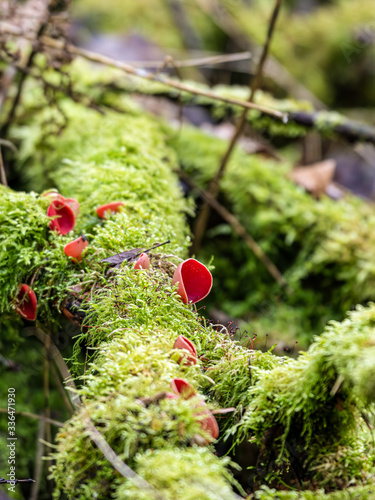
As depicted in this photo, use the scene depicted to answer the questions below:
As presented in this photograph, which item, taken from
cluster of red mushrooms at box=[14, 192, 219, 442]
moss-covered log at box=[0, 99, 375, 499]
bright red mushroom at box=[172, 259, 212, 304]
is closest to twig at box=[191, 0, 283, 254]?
cluster of red mushrooms at box=[14, 192, 219, 442]

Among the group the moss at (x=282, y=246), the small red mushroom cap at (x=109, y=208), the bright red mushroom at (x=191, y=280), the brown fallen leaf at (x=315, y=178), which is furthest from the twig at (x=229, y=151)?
the bright red mushroom at (x=191, y=280)

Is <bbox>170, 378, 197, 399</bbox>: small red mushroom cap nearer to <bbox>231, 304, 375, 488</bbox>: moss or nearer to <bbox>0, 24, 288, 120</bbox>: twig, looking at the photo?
<bbox>231, 304, 375, 488</bbox>: moss

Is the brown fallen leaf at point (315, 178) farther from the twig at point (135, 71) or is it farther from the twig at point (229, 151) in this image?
the twig at point (135, 71)

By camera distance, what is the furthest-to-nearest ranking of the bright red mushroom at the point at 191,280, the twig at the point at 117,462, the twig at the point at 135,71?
1. the twig at the point at 135,71
2. the bright red mushroom at the point at 191,280
3. the twig at the point at 117,462

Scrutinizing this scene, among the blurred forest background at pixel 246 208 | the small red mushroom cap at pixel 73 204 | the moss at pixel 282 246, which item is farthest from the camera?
the moss at pixel 282 246

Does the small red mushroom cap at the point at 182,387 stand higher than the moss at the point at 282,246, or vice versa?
the small red mushroom cap at the point at 182,387

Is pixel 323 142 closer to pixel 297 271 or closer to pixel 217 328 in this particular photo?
pixel 297 271

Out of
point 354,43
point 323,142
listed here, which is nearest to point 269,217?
point 323,142
